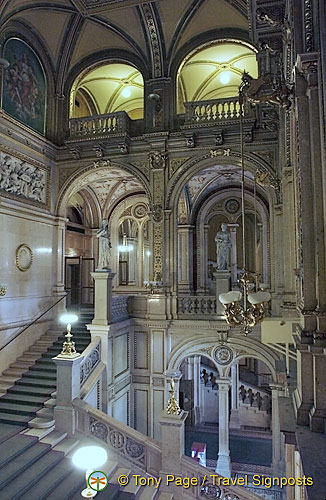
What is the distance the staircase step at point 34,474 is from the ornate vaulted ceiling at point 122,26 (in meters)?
10.6

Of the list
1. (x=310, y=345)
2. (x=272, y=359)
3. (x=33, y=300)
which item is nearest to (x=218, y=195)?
(x=272, y=359)

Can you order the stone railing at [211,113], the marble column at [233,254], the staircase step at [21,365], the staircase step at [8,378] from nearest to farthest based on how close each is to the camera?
the staircase step at [8,378] < the staircase step at [21,365] < the stone railing at [211,113] < the marble column at [233,254]

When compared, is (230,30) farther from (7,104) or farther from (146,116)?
(7,104)

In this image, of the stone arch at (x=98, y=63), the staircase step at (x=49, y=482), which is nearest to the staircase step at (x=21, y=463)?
the staircase step at (x=49, y=482)

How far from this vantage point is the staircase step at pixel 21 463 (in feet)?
19.3

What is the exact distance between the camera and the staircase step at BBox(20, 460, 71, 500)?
570 centimetres

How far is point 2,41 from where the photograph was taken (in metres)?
9.93

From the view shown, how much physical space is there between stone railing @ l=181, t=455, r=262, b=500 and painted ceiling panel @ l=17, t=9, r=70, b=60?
487 inches

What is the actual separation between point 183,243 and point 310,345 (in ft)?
40.0

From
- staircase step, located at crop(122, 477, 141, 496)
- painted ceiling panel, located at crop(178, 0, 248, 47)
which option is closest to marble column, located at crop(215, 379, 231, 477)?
Answer: staircase step, located at crop(122, 477, 141, 496)

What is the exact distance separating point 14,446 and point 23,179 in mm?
6979

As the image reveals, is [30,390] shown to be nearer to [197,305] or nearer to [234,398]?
[197,305]

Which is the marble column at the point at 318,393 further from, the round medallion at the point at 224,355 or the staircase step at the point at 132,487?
the round medallion at the point at 224,355

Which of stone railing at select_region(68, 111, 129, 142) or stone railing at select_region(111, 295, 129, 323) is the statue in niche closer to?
stone railing at select_region(111, 295, 129, 323)
